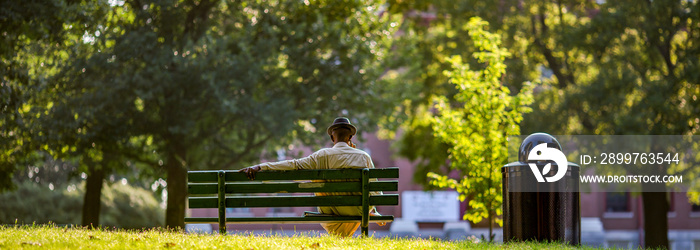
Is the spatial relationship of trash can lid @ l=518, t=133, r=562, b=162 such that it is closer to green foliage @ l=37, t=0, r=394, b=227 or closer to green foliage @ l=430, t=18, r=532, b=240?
green foliage @ l=430, t=18, r=532, b=240

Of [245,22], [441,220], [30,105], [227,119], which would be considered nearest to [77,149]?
[30,105]

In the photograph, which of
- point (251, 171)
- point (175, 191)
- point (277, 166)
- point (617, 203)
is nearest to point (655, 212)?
point (175, 191)

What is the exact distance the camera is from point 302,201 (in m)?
8.25

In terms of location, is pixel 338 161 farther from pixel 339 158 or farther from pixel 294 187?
pixel 294 187

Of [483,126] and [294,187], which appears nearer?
[294,187]

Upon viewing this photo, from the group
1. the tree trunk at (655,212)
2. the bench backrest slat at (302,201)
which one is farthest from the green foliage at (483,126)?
the tree trunk at (655,212)

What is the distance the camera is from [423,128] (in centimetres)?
2584

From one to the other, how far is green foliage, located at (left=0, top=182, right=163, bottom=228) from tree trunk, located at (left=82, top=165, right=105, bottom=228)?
7.38 ft

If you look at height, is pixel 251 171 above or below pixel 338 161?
below

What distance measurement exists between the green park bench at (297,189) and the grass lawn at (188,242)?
14.2 inches

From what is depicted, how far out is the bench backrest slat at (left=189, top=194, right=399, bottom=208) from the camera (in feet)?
26.8

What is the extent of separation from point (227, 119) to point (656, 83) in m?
10.2

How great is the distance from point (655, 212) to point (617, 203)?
55.4 feet

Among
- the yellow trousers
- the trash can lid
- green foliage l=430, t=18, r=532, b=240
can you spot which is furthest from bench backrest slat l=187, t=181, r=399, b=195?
green foliage l=430, t=18, r=532, b=240
